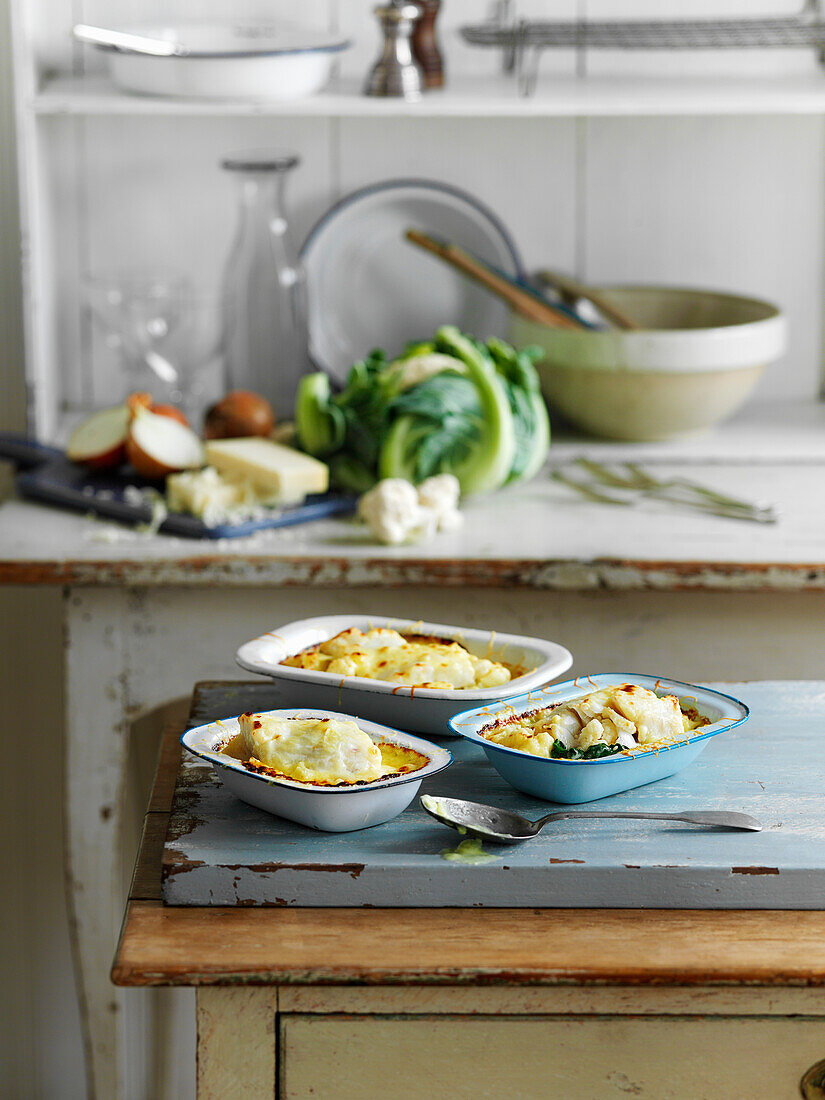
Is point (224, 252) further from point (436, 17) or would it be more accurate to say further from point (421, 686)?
point (421, 686)

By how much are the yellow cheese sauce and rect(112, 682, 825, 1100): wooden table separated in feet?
0.27

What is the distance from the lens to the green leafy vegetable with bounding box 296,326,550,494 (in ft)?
5.52

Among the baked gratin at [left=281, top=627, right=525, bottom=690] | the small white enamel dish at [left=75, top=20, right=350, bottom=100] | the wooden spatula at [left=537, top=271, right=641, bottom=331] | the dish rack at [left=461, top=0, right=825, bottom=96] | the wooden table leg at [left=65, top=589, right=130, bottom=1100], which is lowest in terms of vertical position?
the wooden table leg at [left=65, top=589, right=130, bottom=1100]

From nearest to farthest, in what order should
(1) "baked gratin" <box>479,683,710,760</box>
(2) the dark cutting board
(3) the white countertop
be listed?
1. (1) "baked gratin" <box>479,683,710,760</box>
2. (3) the white countertop
3. (2) the dark cutting board

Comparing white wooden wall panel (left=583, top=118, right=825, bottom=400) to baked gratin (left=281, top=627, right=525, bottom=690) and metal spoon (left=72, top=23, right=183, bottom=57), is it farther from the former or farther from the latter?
baked gratin (left=281, top=627, right=525, bottom=690)

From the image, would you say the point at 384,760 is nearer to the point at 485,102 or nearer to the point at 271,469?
the point at 271,469

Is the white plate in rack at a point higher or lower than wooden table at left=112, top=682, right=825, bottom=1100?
higher

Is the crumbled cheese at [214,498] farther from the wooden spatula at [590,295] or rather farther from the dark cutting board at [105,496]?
the wooden spatula at [590,295]

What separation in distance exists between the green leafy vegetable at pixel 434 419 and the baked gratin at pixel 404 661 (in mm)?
676

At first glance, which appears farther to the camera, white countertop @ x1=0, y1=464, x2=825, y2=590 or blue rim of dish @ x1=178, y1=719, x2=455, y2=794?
white countertop @ x1=0, y1=464, x2=825, y2=590

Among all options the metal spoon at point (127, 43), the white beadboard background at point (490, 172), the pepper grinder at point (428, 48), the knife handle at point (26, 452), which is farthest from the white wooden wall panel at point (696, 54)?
the knife handle at point (26, 452)

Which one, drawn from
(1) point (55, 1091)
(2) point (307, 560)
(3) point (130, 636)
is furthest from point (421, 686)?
(1) point (55, 1091)

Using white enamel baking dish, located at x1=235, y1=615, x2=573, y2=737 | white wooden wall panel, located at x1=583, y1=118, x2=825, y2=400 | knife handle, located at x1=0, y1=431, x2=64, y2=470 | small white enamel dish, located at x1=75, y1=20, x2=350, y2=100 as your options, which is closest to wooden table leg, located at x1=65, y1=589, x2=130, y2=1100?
knife handle, located at x1=0, y1=431, x2=64, y2=470

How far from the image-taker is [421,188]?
2121 millimetres
